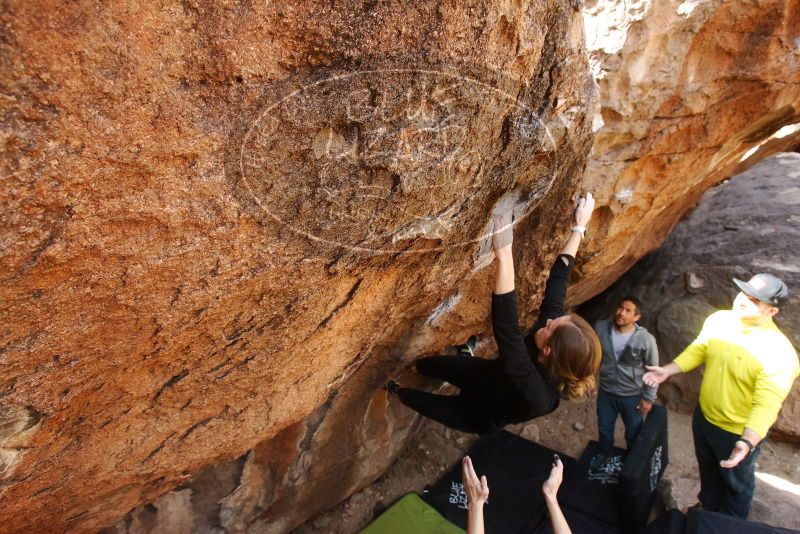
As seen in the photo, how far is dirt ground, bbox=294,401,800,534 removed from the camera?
3.26m

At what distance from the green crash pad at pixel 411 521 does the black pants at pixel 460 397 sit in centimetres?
103

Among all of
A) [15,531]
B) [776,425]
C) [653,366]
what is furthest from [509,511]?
[15,531]

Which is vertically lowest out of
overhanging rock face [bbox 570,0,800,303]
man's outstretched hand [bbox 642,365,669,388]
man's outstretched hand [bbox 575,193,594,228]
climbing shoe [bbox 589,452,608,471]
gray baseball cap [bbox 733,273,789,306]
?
climbing shoe [bbox 589,452,608,471]

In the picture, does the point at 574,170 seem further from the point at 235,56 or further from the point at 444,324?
the point at 235,56

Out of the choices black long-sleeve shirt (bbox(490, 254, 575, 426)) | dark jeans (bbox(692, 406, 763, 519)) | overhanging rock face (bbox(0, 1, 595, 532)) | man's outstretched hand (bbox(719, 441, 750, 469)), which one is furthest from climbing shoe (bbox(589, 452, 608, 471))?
overhanging rock face (bbox(0, 1, 595, 532))

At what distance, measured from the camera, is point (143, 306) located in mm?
1439

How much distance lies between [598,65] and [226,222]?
6.90ft

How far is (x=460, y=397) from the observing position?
2.68 meters

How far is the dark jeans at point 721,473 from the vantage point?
2.75m

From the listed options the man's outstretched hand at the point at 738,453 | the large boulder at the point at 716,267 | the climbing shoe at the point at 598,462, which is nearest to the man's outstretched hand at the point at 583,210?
the man's outstretched hand at the point at 738,453

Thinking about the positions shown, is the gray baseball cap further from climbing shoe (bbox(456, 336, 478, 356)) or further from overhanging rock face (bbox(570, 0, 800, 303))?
climbing shoe (bbox(456, 336, 478, 356))

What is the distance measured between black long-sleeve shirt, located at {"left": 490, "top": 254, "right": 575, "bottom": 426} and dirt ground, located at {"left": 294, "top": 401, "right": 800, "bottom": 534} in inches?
63.4

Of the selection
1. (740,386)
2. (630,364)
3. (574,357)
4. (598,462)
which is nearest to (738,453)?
(740,386)

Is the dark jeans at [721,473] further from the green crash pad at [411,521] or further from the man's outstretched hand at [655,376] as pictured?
the green crash pad at [411,521]
